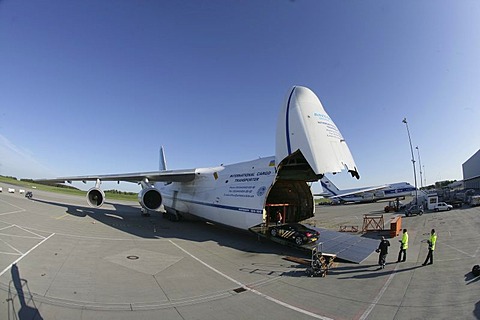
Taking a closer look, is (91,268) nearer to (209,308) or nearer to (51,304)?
(51,304)

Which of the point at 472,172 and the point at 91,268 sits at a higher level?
the point at 472,172

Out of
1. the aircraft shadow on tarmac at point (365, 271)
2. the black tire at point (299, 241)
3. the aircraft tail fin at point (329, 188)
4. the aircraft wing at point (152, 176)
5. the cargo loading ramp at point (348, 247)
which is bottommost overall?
the aircraft shadow on tarmac at point (365, 271)

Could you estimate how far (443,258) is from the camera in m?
9.82

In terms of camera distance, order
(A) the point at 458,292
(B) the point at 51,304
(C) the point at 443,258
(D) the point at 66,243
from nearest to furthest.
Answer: (B) the point at 51,304, (A) the point at 458,292, (C) the point at 443,258, (D) the point at 66,243

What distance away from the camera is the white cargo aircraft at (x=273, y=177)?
9211 millimetres

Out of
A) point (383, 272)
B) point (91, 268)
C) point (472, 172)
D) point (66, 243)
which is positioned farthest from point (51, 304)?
point (472, 172)

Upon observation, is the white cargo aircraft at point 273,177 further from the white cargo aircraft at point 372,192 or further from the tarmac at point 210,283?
the white cargo aircraft at point 372,192

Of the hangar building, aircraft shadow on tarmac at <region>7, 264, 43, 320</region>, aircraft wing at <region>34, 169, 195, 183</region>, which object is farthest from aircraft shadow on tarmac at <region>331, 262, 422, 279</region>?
the hangar building

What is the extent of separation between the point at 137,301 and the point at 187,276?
80.4 inches

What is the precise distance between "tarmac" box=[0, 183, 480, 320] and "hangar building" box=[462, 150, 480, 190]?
181 ft

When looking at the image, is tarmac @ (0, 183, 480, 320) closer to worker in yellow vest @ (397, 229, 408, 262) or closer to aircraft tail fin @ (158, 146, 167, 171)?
worker in yellow vest @ (397, 229, 408, 262)

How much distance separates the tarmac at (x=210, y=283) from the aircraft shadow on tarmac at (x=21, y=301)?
0.02 meters

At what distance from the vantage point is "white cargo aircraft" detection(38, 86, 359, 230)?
9.21 meters

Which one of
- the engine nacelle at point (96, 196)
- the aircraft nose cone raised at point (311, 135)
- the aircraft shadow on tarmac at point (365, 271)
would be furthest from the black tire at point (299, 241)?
the engine nacelle at point (96, 196)
